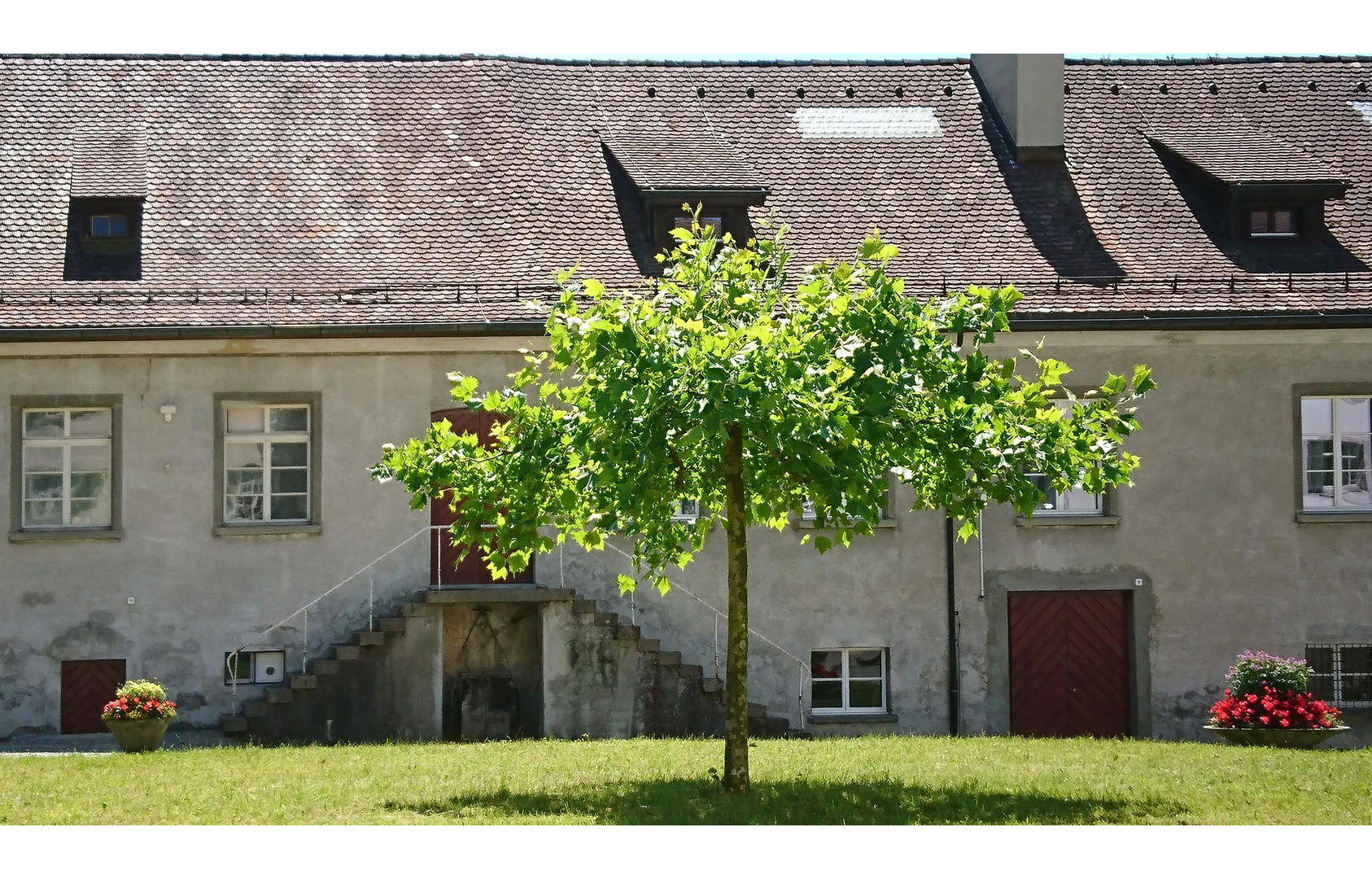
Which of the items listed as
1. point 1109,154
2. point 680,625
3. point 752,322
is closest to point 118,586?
point 680,625

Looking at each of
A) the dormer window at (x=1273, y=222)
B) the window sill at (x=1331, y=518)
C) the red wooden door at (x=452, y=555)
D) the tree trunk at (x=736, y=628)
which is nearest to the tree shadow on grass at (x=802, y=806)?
the tree trunk at (x=736, y=628)

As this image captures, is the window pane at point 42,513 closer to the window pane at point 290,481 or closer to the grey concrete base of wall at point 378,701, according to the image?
the window pane at point 290,481

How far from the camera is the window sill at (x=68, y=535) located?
21.5 metres

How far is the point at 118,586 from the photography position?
71.2 feet

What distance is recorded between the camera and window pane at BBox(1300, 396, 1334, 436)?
23.2 meters

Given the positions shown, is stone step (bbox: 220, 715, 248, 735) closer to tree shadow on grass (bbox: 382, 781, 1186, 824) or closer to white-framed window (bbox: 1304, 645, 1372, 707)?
tree shadow on grass (bbox: 382, 781, 1186, 824)

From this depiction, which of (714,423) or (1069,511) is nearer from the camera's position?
(714,423)

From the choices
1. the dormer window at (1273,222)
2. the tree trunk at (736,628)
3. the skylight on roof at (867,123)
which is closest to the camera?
the tree trunk at (736,628)

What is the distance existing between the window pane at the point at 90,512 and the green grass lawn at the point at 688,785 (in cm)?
394

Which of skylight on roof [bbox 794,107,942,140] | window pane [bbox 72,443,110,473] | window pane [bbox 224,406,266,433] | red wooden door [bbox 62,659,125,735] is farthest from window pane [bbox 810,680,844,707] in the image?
window pane [bbox 72,443,110,473]

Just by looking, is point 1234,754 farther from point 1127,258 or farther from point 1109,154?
point 1109,154

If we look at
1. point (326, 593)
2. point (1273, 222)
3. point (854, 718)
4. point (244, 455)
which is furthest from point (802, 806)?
point (1273, 222)

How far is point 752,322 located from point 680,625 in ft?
30.3

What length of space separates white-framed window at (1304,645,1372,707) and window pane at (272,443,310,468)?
12.7m
